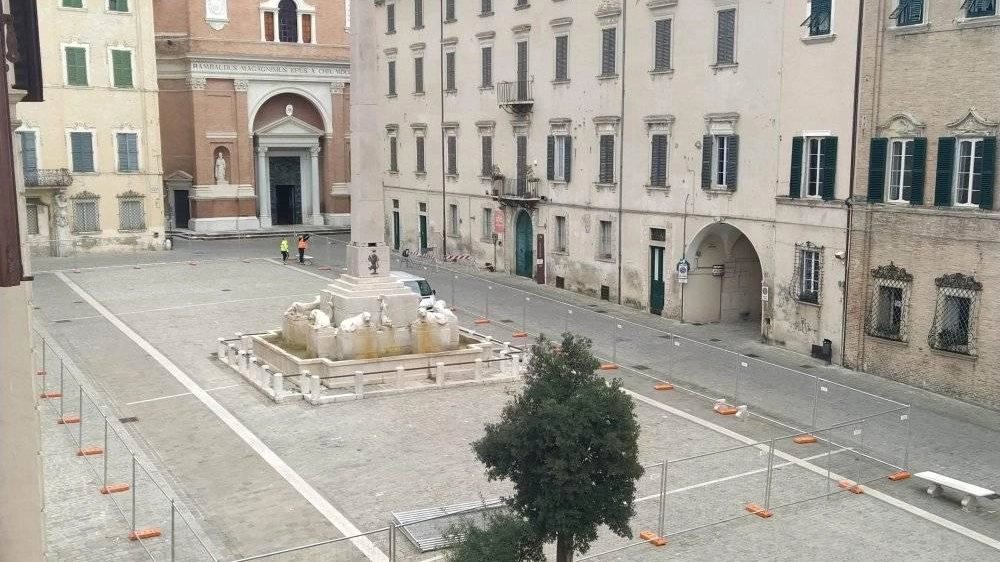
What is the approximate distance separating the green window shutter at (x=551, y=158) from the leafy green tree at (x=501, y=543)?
27.1 m

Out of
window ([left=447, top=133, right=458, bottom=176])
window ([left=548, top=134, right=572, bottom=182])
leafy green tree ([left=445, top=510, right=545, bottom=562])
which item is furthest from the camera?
window ([left=447, top=133, right=458, bottom=176])

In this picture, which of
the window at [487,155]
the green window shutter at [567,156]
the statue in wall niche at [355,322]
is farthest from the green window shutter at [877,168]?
the window at [487,155]

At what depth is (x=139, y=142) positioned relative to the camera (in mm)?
46406

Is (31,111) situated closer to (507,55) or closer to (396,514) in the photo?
(507,55)

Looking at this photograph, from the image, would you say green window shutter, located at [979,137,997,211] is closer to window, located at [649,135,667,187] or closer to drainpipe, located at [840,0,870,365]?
drainpipe, located at [840,0,870,365]

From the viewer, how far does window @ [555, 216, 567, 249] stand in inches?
1432

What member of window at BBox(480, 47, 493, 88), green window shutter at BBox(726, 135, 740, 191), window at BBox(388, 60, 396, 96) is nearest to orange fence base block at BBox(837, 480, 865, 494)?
green window shutter at BBox(726, 135, 740, 191)

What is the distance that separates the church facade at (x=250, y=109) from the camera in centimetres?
5347

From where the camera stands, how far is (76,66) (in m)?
44.1

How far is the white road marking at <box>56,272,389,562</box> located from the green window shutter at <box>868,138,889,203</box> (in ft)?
52.1

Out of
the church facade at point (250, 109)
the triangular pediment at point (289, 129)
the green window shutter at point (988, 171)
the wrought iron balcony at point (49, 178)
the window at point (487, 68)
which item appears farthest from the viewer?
the triangular pediment at point (289, 129)

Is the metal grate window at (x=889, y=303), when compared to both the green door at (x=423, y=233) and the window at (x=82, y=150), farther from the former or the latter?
the window at (x=82, y=150)

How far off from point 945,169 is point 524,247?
777 inches

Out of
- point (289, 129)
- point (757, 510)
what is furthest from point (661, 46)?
point (289, 129)
